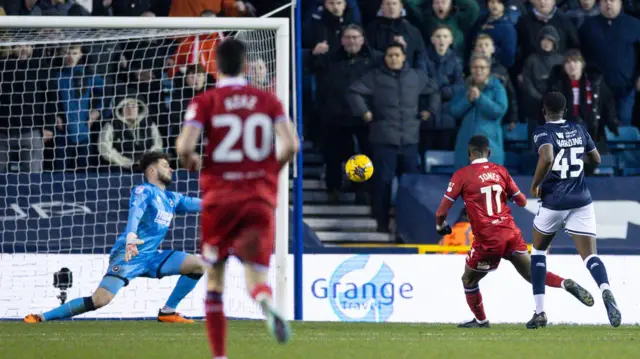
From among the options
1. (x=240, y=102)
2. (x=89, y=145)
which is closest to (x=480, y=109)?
(x=89, y=145)

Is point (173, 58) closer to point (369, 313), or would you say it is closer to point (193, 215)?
point (193, 215)

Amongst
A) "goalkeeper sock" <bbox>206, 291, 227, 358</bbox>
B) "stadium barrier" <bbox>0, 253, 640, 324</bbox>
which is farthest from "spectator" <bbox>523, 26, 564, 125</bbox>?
"goalkeeper sock" <bbox>206, 291, 227, 358</bbox>

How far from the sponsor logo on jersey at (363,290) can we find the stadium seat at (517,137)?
3609mm

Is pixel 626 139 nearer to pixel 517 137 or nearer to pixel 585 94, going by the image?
pixel 585 94

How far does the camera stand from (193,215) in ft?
44.2

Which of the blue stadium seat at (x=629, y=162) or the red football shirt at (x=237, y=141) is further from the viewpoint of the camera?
the blue stadium seat at (x=629, y=162)

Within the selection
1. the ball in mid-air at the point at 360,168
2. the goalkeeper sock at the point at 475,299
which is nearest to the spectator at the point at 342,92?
the ball in mid-air at the point at 360,168

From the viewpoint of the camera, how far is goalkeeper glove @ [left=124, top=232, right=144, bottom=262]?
10.3 m

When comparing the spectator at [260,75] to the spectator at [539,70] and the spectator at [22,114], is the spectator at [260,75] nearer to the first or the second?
the spectator at [22,114]

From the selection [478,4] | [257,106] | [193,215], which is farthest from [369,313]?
[257,106]

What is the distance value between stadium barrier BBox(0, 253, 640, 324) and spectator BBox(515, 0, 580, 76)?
372 cm

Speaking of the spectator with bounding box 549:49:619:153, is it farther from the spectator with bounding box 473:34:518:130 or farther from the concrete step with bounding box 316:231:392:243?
the concrete step with bounding box 316:231:392:243

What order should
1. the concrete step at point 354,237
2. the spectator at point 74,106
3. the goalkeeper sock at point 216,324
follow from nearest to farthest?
the goalkeeper sock at point 216,324, the spectator at point 74,106, the concrete step at point 354,237

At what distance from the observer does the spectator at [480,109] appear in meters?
14.5
